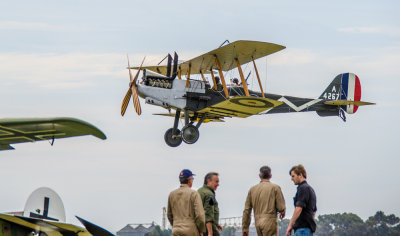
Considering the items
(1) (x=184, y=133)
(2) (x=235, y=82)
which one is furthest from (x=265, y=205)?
(2) (x=235, y=82)

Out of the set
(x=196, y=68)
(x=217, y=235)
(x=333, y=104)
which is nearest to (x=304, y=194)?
(x=217, y=235)

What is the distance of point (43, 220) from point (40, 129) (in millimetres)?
1845

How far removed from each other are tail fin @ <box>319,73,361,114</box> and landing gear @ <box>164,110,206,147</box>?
22.5 feet

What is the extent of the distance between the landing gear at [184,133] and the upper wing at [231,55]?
1.83m

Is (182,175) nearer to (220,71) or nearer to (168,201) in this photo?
(168,201)

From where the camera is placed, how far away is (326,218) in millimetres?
31688

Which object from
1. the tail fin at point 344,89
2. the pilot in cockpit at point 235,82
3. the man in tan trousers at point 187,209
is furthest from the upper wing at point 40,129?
the tail fin at point 344,89

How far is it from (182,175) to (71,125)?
1643 millimetres

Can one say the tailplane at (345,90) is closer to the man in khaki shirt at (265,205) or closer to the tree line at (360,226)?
the tree line at (360,226)

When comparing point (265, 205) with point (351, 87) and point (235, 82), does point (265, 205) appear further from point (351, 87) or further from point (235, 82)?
point (351, 87)

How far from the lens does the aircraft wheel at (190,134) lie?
2561 centimetres

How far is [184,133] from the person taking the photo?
2559cm

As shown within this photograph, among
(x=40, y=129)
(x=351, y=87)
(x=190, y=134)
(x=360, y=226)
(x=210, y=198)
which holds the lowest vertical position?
(x=360, y=226)

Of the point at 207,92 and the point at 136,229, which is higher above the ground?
the point at 207,92
